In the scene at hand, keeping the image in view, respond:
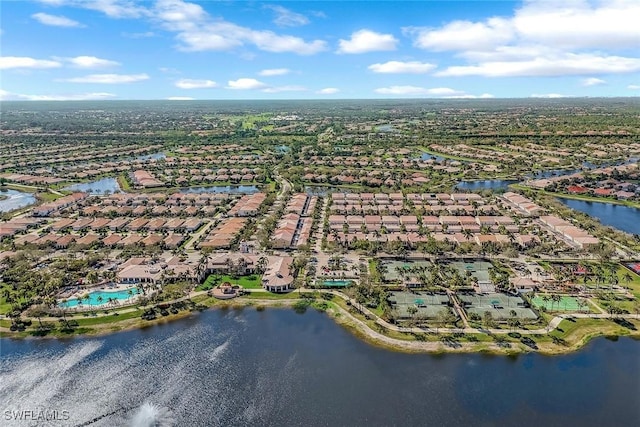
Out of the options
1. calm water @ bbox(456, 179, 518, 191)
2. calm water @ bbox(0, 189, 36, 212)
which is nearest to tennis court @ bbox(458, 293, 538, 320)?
calm water @ bbox(456, 179, 518, 191)

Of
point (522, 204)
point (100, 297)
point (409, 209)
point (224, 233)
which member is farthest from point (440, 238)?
point (100, 297)

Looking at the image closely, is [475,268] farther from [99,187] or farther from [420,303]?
[99,187]

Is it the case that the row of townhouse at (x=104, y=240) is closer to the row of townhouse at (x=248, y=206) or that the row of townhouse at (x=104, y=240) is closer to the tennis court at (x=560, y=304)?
the row of townhouse at (x=248, y=206)

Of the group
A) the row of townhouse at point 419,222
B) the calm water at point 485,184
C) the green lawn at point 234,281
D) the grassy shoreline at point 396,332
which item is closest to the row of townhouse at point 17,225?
the grassy shoreline at point 396,332

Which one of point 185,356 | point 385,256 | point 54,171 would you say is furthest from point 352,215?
point 54,171

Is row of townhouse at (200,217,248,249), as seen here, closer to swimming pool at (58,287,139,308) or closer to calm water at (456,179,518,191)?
swimming pool at (58,287,139,308)
